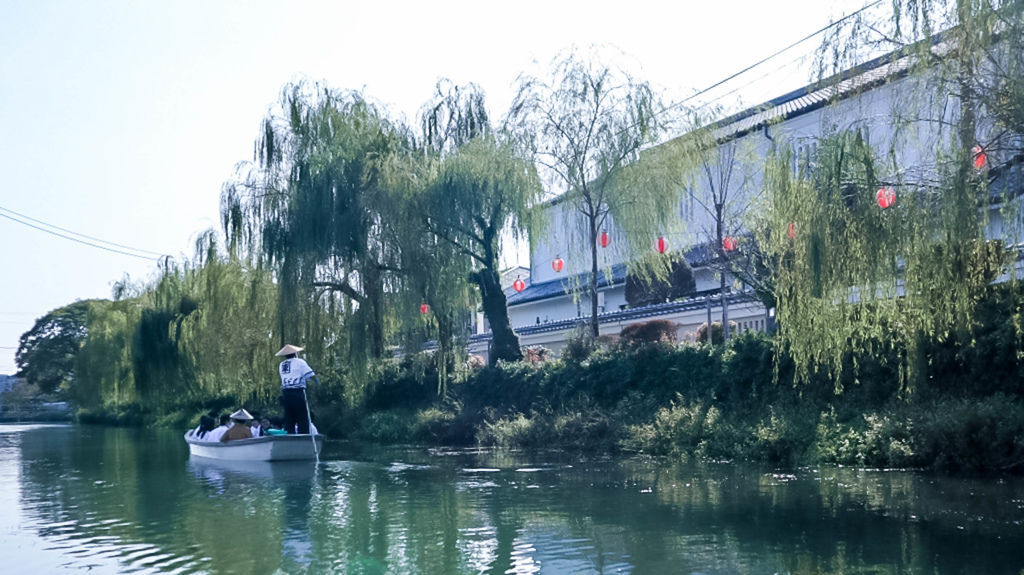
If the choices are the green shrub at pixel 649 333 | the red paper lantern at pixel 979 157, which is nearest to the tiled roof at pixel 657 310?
the green shrub at pixel 649 333

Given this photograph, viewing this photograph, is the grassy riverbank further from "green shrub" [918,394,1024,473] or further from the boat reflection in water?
the boat reflection in water

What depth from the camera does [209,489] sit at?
52.4 feet

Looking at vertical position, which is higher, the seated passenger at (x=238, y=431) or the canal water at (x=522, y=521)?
the seated passenger at (x=238, y=431)

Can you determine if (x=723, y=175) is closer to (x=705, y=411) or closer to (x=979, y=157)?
(x=705, y=411)

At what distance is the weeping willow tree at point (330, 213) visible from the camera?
942 inches

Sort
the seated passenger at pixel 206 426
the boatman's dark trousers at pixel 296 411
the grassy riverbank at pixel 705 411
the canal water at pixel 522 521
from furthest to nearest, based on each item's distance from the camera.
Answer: the seated passenger at pixel 206 426
the boatman's dark trousers at pixel 296 411
the grassy riverbank at pixel 705 411
the canal water at pixel 522 521

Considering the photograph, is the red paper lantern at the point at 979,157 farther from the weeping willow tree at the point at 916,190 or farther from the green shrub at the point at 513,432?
the green shrub at the point at 513,432

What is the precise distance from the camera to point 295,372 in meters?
20.0

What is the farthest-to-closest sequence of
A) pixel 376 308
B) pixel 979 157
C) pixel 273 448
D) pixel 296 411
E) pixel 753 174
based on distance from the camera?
pixel 376 308 → pixel 753 174 → pixel 296 411 → pixel 273 448 → pixel 979 157

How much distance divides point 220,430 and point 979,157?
16399mm

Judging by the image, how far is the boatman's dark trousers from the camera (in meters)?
20.5

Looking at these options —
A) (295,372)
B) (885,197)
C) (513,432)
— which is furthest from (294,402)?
(885,197)

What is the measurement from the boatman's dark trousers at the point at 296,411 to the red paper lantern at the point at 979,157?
13.9 meters

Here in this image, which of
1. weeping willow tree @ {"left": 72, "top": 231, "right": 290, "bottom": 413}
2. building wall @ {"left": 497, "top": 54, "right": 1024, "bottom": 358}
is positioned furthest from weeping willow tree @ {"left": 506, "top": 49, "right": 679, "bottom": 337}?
weeping willow tree @ {"left": 72, "top": 231, "right": 290, "bottom": 413}
